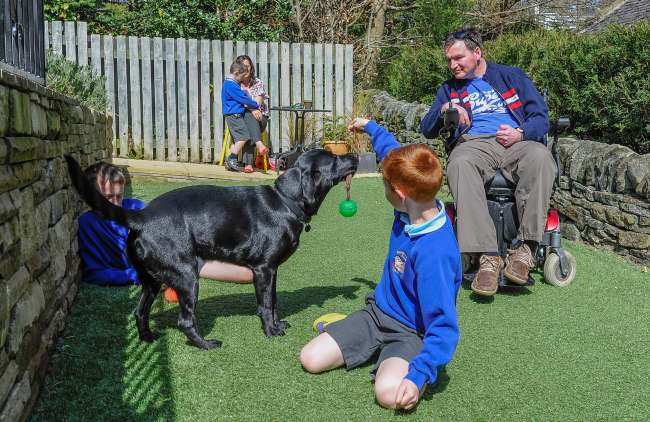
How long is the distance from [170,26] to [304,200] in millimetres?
11533

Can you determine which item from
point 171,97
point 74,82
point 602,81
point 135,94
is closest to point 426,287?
point 602,81

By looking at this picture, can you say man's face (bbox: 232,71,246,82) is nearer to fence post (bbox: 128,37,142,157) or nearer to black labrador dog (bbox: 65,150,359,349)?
fence post (bbox: 128,37,142,157)

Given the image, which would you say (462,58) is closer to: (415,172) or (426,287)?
(415,172)

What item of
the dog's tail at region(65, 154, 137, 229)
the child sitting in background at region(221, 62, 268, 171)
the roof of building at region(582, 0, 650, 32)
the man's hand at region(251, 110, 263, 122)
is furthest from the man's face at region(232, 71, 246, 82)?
the roof of building at region(582, 0, 650, 32)

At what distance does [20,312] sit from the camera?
2.63 meters

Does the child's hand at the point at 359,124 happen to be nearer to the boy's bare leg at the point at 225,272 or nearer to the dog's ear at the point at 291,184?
the dog's ear at the point at 291,184

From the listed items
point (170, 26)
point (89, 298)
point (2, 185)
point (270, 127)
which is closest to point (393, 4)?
point (170, 26)

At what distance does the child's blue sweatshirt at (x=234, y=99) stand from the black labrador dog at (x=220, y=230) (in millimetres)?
6239

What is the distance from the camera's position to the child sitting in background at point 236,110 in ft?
32.3

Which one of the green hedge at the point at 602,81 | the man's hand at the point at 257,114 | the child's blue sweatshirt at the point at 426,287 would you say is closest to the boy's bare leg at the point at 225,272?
the child's blue sweatshirt at the point at 426,287

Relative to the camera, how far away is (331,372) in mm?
3320

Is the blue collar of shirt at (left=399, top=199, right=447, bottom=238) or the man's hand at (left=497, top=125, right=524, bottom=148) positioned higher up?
the man's hand at (left=497, top=125, right=524, bottom=148)

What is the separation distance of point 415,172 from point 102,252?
9.09ft

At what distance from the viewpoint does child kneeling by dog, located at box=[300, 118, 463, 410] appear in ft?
9.43
